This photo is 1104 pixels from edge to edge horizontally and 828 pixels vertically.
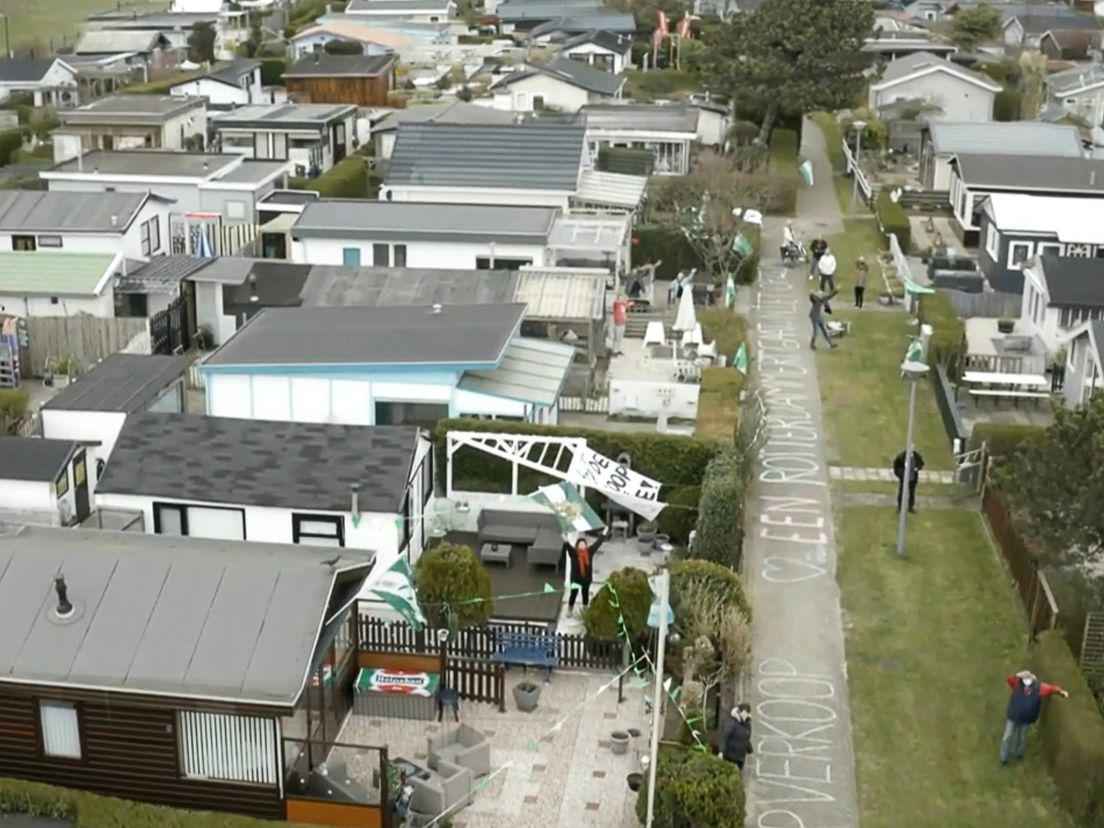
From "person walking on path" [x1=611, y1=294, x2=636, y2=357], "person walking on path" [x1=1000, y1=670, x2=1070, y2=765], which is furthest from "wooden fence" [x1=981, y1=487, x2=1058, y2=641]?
"person walking on path" [x1=611, y1=294, x2=636, y2=357]

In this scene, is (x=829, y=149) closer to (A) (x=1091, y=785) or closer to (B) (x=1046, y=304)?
(B) (x=1046, y=304)

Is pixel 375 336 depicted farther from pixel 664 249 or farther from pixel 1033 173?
pixel 1033 173

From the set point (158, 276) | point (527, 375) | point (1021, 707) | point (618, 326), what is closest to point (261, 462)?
point (527, 375)

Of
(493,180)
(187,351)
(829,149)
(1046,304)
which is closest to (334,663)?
(187,351)

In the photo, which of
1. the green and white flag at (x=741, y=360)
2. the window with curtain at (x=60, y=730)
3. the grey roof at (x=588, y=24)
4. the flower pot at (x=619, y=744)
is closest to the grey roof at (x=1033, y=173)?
the green and white flag at (x=741, y=360)

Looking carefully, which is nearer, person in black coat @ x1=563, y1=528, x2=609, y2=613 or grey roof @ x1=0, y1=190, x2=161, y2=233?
person in black coat @ x1=563, y1=528, x2=609, y2=613

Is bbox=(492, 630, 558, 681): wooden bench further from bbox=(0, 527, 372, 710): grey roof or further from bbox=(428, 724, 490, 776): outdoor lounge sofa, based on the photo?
bbox=(0, 527, 372, 710): grey roof

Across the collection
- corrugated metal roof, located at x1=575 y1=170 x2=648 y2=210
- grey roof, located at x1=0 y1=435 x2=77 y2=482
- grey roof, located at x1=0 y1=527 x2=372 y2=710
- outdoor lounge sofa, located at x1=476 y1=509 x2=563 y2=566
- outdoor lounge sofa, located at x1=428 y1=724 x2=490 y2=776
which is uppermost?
grey roof, located at x1=0 y1=527 x2=372 y2=710
